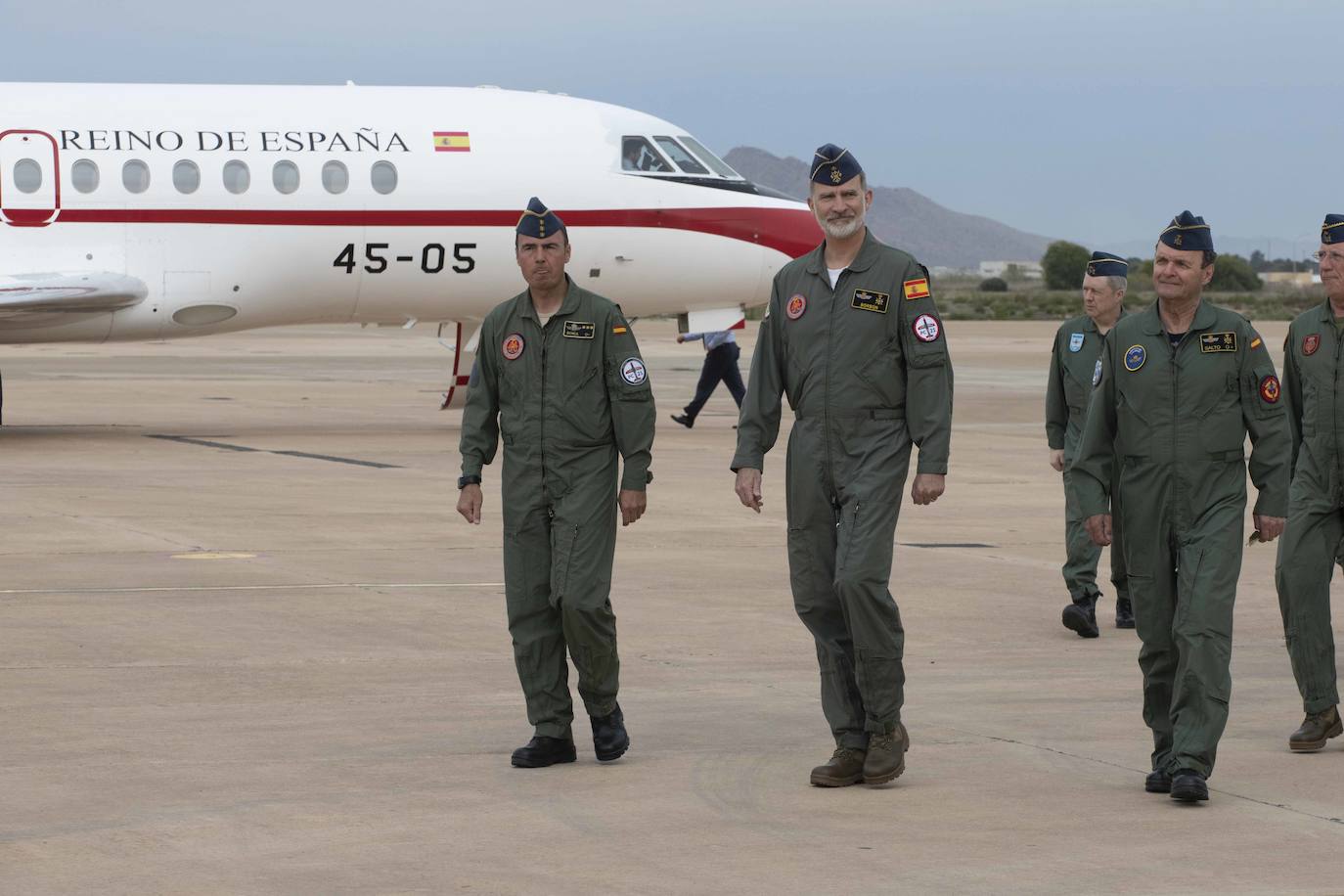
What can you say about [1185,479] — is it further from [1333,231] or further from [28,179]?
[28,179]

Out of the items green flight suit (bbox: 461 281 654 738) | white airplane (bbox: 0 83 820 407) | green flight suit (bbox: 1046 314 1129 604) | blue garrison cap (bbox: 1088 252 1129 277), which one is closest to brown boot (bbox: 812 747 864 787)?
green flight suit (bbox: 461 281 654 738)

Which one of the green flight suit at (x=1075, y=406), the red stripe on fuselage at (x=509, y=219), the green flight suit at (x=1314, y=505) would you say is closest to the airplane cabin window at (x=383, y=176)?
the red stripe on fuselage at (x=509, y=219)

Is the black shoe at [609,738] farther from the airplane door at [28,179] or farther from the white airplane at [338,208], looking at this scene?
the airplane door at [28,179]

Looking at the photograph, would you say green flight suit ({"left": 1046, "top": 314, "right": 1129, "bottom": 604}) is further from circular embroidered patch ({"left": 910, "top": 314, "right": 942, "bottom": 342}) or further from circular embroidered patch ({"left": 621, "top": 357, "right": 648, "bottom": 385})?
circular embroidered patch ({"left": 621, "top": 357, "right": 648, "bottom": 385})

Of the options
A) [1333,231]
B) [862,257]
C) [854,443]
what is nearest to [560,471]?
[854,443]

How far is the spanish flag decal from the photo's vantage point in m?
A: 22.1

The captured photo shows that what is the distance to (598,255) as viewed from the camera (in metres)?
22.7

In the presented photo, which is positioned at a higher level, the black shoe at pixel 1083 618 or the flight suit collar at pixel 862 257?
the flight suit collar at pixel 862 257

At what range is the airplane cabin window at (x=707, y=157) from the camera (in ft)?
77.1

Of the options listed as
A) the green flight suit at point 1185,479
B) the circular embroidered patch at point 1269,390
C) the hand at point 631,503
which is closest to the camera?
the green flight suit at point 1185,479

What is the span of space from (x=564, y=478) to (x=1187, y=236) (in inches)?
92.7

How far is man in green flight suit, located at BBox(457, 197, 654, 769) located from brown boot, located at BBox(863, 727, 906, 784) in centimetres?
95

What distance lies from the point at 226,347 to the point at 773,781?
42242mm

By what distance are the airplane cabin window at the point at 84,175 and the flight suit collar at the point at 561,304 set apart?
47.0ft
